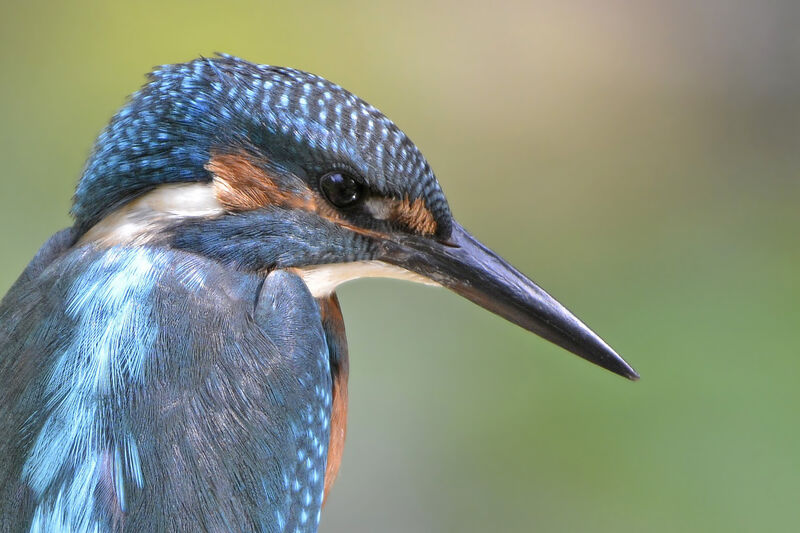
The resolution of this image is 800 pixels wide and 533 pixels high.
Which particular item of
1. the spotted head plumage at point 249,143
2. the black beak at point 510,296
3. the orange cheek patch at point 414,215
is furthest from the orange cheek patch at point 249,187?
the black beak at point 510,296

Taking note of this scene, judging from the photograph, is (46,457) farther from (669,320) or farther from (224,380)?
(669,320)

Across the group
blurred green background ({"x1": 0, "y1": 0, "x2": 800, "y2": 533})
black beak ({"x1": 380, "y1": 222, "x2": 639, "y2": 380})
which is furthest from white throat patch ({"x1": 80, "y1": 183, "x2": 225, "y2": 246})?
Answer: blurred green background ({"x1": 0, "y1": 0, "x2": 800, "y2": 533})

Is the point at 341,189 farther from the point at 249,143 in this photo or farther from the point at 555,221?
the point at 555,221

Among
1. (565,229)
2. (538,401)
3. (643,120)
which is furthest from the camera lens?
(643,120)

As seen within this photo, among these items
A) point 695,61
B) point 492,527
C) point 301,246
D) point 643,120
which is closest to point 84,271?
point 301,246

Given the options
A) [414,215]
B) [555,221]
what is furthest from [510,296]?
[555,221]

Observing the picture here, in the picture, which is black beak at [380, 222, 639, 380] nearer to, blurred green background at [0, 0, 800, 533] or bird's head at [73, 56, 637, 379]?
bird's head at [73, 56, 637, 379]
